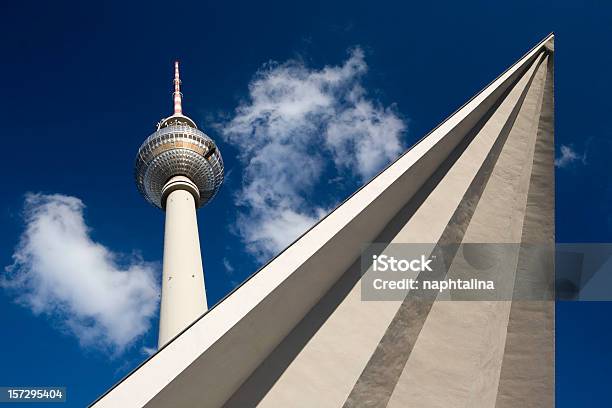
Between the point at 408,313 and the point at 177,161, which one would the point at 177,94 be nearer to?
the point at 177,161

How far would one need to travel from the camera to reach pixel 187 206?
3192 centimetres

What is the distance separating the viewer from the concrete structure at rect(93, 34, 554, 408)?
4.51 metres

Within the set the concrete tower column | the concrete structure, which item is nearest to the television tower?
the concrete tower column

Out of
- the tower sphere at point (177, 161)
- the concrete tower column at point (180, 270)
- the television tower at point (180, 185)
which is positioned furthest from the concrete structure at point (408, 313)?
the tower sphere at point (177, 161)

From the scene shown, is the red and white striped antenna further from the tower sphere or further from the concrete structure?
the concrete structure

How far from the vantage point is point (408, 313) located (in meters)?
6.02

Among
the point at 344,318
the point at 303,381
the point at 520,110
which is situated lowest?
the point at 303,381

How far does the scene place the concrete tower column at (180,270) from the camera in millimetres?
24188

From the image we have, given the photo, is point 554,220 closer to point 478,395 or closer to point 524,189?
point 524,189

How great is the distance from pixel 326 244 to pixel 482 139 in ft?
11.7

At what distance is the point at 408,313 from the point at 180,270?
21961mm

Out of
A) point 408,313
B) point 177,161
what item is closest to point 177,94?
point 177,161

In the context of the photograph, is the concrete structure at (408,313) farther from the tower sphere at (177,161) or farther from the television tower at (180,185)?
the tower sphere at (177,161)

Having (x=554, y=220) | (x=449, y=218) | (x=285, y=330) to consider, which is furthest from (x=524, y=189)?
(x=285, y=330)
